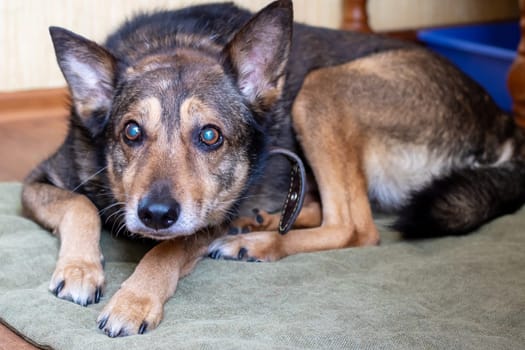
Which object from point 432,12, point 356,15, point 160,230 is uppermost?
point 160,230

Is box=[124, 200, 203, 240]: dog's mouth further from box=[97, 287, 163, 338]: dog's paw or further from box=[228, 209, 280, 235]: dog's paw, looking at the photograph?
box=[228, 209, 280, 235]: dog's paw

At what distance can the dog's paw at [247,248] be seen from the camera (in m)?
2.64

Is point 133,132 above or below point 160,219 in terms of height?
above

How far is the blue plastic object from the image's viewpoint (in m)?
4.62

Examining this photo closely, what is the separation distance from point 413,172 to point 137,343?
149 centimetres

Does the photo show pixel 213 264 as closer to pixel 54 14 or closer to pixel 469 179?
pixel 469 179

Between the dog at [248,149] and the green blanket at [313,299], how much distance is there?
0.21 feet

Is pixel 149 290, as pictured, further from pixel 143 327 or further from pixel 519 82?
pixel 519 82

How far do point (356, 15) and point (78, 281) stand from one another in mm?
3092

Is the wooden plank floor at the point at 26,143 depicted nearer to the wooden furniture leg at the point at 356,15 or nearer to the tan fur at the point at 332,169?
the tan fur at the point at 332,169

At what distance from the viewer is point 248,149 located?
254cm

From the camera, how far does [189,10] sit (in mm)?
3025

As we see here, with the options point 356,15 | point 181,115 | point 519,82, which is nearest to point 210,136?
point 181,115

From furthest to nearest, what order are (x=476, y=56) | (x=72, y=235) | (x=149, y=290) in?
(x=476, y=56), (x=72, y=235), (x=149, y=290)
